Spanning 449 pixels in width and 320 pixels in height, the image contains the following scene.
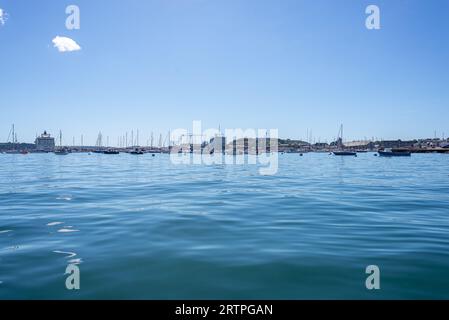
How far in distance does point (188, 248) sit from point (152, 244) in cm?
125

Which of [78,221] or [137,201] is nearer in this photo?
[78,221]

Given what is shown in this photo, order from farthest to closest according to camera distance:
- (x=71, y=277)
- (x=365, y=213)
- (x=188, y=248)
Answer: (x=365, y=213)
(x=188, y=248)
(x=71, y=277)

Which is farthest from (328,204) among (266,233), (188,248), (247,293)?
(247,293)

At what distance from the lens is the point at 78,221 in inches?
520

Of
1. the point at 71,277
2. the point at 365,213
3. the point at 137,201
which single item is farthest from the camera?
the point at 137,201

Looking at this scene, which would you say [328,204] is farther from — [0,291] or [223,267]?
[0,291]

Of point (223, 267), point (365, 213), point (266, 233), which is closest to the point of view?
point (223, 267)

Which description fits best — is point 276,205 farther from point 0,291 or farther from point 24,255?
point 0,291

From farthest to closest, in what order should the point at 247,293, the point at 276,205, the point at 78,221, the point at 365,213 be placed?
1. the point at 276,205
2. the point at 365,213
3. the point at 78,221
4. the point at 247,293

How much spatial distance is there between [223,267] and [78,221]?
26.4ft

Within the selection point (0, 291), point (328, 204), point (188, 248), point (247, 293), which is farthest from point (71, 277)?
point (328, 204)
